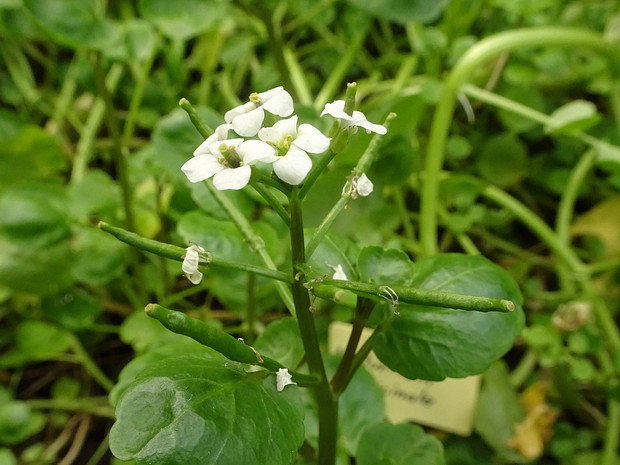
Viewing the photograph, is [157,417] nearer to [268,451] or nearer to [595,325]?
[268,451]

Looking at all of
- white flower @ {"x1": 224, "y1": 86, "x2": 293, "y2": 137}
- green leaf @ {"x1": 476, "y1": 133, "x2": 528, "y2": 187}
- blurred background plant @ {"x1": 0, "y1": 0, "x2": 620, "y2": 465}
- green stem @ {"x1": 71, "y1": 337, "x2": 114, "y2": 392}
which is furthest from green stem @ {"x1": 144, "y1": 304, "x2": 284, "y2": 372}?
green leaf @ {"x1": 476, "y1": 133, "x2": 528, "y2": 187}

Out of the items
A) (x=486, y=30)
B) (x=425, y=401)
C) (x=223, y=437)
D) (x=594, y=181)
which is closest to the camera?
(x=223, y=437)

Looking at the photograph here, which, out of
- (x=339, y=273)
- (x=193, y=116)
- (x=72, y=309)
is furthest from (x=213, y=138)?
(x=72, y=309)

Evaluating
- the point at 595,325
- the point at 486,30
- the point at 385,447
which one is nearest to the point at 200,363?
the point at 385,447

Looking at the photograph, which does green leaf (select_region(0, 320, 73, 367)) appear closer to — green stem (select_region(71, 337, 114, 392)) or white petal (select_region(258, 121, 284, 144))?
green stem (select_region(71, 337, 114, 392))

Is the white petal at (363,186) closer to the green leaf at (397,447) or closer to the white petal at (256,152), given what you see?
the white petal at (256,152)

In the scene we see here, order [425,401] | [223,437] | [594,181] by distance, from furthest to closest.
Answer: [594,181] → [425,401] → [223,437]
